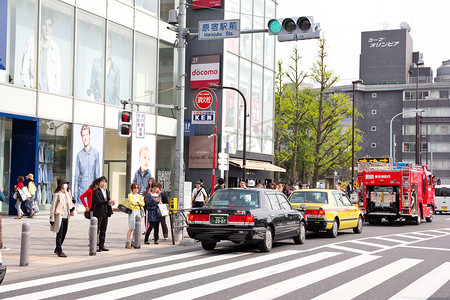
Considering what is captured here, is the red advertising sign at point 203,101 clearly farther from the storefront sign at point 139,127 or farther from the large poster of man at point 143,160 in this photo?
the large poster of man at point 143,160

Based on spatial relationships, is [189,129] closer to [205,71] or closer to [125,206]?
[205,71]

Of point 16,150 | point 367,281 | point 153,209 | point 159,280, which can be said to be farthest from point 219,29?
point 16,150

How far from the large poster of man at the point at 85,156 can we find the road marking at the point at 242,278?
48.9ft

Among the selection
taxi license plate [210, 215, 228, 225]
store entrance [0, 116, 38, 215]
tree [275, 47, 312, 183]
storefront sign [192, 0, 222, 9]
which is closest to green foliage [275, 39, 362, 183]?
tree [275, 47, 312, 183]

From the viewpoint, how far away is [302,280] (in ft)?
32.6

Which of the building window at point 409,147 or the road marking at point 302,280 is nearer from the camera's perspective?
the road marking at point 302,280

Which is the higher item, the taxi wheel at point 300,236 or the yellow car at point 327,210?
the yellow car at point 327,210

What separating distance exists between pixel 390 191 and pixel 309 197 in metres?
9.13

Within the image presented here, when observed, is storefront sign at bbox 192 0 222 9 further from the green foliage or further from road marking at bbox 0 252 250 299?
road marking at bbox 0 252 250 299

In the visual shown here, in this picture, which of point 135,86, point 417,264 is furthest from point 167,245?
point 135,86

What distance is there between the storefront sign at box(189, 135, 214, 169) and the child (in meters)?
4.68

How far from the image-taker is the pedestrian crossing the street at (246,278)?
866 centimetres

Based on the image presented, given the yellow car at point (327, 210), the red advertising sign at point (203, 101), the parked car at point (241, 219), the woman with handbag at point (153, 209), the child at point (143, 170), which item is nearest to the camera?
the parked car at point (241, 219)

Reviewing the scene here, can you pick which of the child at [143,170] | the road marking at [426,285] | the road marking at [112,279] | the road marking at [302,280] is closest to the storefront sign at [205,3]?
the child at [143,170]
